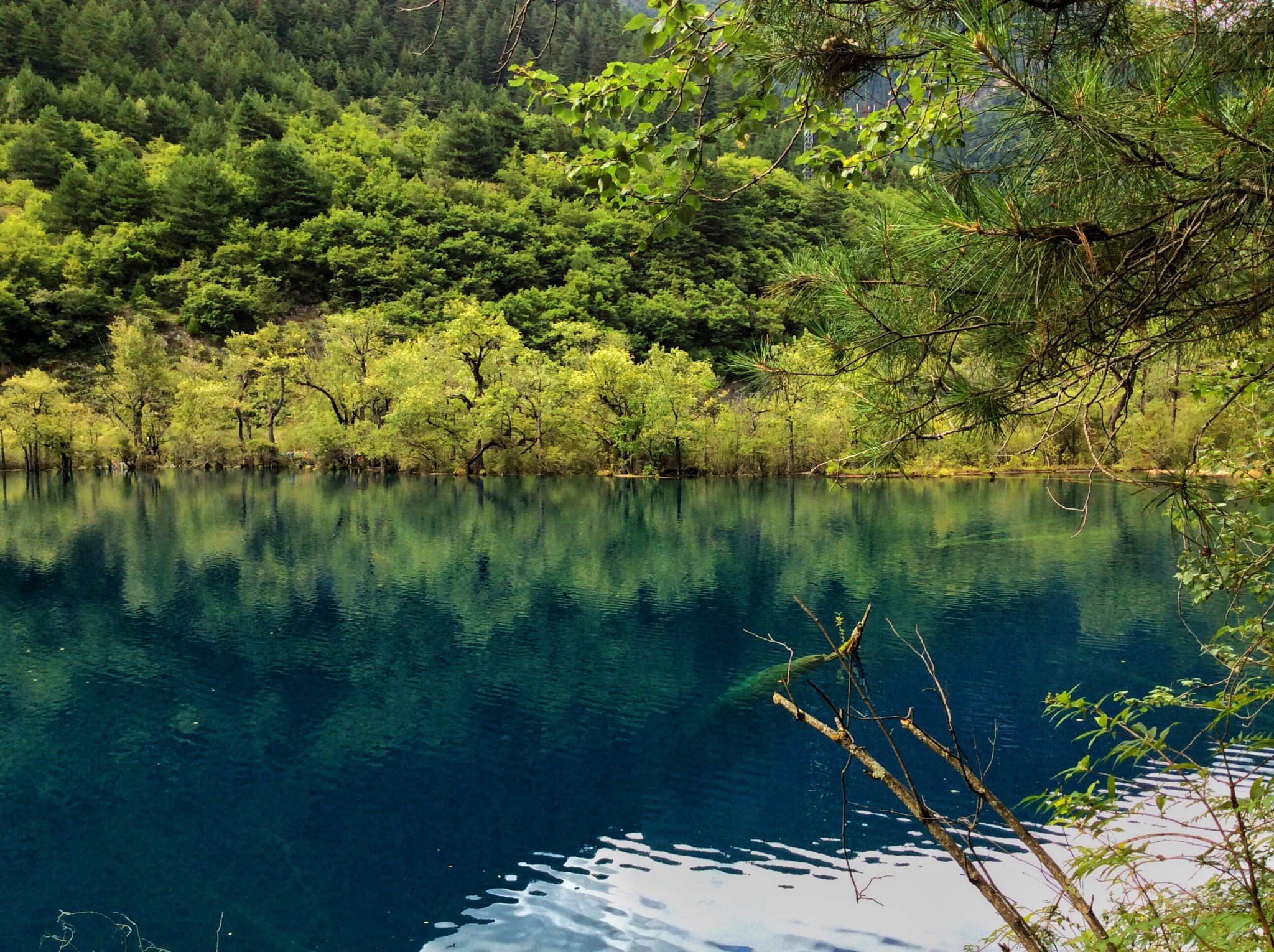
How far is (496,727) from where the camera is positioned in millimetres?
10672

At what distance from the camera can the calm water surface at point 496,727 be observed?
258 inches

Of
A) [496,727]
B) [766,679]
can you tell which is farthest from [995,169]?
[766,679]

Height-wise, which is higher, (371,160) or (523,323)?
(371,160)

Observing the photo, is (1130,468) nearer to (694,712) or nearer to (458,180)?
(694,712)

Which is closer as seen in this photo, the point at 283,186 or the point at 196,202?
the point at 196,202

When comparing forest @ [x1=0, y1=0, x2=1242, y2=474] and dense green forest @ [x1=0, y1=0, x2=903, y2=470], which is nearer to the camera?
forest @ [x1=0, y1=0, x2=1242, y2=474]

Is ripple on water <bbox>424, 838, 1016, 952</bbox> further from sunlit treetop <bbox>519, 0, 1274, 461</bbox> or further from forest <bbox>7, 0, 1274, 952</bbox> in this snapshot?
sunlit treetop <bbox>519, 0, 1274, 461</bbox>

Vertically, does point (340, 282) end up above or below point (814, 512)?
above

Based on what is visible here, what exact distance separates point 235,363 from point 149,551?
37.4 metres

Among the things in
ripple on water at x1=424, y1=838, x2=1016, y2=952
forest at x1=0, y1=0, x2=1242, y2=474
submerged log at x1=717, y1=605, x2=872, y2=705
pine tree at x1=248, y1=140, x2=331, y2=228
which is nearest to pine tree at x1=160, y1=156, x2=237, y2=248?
forest at x1=0, y1=0, x2=1242, y2=474

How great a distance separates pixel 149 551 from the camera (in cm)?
2378

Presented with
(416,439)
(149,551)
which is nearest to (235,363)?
(416,439)

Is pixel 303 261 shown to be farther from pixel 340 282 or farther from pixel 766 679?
pixel 766 679

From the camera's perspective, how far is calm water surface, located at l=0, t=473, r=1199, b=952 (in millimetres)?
6543
